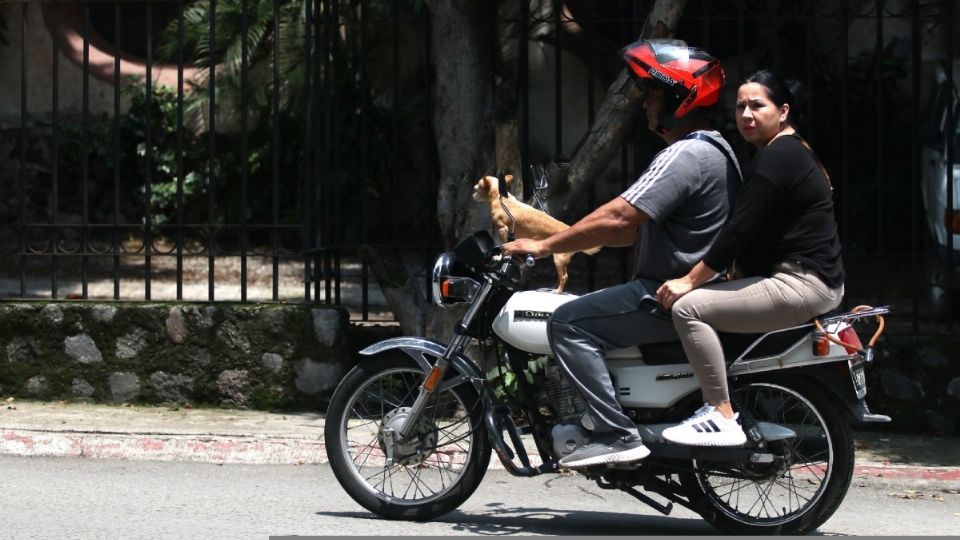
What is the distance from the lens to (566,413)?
5414 mm

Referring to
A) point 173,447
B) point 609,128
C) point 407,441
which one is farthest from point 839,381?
point 173,447

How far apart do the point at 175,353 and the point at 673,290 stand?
3.95 meters

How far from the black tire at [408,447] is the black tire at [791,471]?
0.86 m

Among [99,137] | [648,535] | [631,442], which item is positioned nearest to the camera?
[631,442]

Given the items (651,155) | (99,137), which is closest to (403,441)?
(651,155)

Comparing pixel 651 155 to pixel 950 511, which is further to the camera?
pixel 651 155

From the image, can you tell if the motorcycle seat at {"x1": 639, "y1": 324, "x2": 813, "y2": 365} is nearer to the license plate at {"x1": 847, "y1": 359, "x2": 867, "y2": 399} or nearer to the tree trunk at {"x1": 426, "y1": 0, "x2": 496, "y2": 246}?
the license plate at {"x1": 847, "y1": 359, "x2": 867, "y2": 399}

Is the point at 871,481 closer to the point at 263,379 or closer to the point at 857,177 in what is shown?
the point at 263,379

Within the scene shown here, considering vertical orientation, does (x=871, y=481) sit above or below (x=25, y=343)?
below

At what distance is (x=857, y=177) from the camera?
1196cm

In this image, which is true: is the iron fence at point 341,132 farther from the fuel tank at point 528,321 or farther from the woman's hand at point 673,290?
the woman's hand at point 673,290

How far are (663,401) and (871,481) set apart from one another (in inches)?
80.1

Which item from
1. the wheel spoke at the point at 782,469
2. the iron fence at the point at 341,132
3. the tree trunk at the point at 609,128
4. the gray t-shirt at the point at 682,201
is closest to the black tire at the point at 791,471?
the wheel spoke at the point at 782,469

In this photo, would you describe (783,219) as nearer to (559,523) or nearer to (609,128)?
(559,523)
